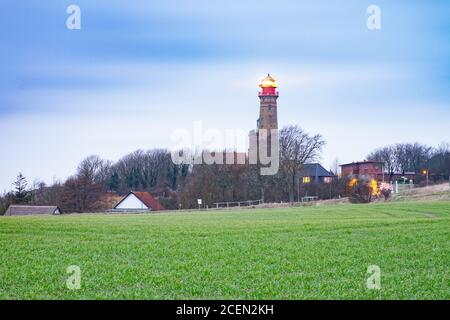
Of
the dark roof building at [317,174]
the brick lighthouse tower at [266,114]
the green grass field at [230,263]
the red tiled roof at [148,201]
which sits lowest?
the green grass field at [230,263]

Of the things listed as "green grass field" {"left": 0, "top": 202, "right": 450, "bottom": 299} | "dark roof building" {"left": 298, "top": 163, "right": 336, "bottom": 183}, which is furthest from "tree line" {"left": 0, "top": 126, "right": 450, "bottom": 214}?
"green grass field" {"left": 0, "top": 202, "right": 450, "bottom": 299}

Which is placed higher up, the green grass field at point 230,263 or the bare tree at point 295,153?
the bare tree at point 295,153

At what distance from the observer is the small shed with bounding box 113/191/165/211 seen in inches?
3617

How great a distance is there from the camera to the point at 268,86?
325 ft

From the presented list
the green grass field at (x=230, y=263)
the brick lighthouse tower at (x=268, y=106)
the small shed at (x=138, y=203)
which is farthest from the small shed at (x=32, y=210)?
the green grass field at (x=230, y=263)

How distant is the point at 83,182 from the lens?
273 feet

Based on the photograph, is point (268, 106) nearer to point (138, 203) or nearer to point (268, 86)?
point (268, 86)

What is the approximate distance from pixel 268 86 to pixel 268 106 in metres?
3.42

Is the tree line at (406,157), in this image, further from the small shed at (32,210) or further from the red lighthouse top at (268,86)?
the small shed at (32,210)

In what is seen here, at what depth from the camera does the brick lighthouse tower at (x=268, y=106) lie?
98312mm
